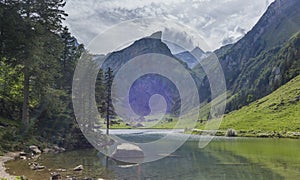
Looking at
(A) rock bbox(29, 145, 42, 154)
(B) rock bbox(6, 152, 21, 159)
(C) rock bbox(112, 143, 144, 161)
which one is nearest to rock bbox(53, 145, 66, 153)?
(A) rock bbox(29, 145, 42, 154)

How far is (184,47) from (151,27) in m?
4.62

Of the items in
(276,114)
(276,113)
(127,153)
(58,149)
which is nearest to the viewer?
(127,153)

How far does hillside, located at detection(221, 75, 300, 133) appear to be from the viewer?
449ft

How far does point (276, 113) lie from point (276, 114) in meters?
2.03

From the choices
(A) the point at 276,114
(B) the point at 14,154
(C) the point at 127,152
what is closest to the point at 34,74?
(B) the point at 14,154

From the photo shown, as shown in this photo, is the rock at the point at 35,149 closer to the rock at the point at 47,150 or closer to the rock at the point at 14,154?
the rock at the point at 47,150

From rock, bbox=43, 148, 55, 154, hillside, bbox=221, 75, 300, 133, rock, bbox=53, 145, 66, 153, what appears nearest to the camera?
rock, bbox=43, 148, 55, 154

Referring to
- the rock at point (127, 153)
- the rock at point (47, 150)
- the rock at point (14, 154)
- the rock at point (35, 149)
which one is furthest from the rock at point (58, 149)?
the rock at point (127, 153)

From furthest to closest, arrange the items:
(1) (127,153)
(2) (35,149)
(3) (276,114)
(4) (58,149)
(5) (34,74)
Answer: (3) (276,114)
(4) (58,149)
(5) (34,74)
(2) (35,149)
(1) (127,153)

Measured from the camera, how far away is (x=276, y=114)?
15800 cm

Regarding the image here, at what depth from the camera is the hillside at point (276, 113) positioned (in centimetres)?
13700

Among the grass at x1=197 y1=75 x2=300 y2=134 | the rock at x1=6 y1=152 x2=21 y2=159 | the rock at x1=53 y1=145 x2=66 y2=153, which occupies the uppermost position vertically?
the grass at x1=197 y1=75 x2=300 y2=134

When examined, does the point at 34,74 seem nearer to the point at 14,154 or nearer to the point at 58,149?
the point at 58,149

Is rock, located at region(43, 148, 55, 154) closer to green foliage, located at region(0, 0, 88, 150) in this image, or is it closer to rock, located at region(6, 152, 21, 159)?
green foliage, located at region(0, 0, 88, 150)
